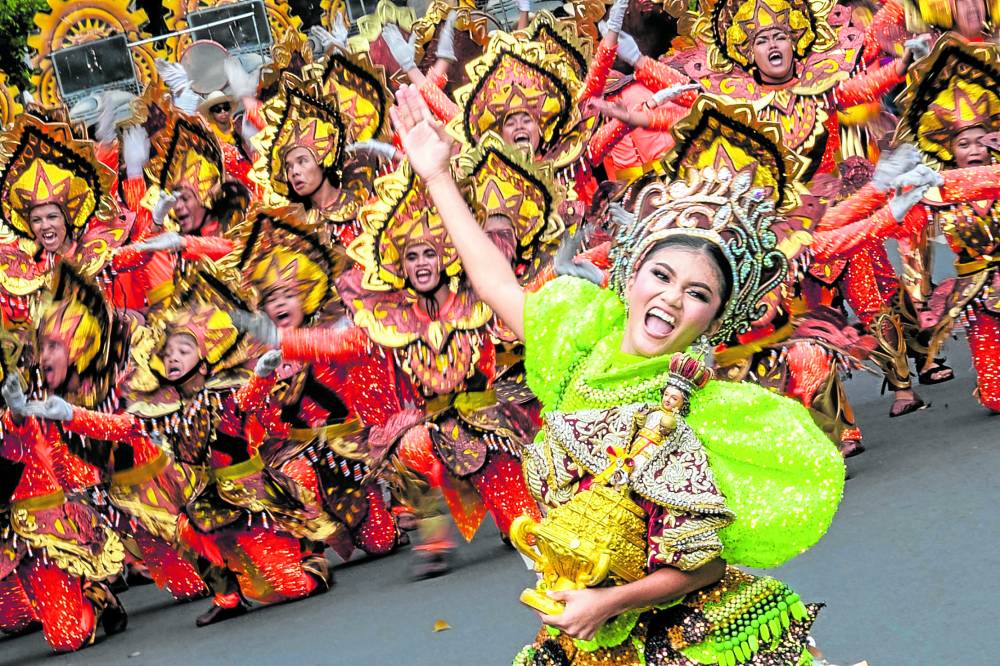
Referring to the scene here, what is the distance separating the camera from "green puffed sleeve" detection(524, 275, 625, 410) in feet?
8.46

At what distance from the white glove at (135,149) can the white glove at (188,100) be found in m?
1.20

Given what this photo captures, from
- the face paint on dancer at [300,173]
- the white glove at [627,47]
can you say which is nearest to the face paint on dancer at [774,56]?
the white glove at [627,47]

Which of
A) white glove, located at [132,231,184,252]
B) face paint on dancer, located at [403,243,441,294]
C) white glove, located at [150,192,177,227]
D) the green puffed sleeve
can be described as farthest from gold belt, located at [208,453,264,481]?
the green puffed sleeve

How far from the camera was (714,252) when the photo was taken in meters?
2.46

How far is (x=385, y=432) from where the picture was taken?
19.5 ft

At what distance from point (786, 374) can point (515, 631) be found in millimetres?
1536

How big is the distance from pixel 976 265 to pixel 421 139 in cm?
388

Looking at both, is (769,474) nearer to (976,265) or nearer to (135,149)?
(976,265)

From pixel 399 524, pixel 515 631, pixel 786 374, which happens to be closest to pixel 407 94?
pixel 515 631

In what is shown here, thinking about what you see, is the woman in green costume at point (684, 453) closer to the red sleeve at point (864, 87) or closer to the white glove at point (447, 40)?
the red sleeve at point (864, 87)

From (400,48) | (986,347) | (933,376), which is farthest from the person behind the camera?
(400,48)

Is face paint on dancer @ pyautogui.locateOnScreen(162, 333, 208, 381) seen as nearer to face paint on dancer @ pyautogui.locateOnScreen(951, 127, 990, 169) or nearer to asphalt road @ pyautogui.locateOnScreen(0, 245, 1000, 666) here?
asphalt road @ pyautogui.locateOnScreen(0, 245, 1000, 666)

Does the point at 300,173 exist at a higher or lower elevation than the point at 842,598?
higher

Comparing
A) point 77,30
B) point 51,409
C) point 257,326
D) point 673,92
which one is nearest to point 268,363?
point 257,326
